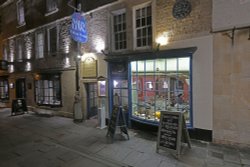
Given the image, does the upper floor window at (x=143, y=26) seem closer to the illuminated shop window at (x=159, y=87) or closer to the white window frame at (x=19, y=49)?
the illuminated shop window at (x=159, y=87)

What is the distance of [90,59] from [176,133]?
574 cm

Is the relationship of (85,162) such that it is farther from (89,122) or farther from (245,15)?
(245,15)

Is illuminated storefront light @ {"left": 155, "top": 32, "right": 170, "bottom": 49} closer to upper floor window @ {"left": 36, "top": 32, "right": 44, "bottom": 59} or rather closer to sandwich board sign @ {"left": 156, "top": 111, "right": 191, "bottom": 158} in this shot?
sandwich board sign @ {"left": 156, "top": 111, "right": 191, "bottom": 158}

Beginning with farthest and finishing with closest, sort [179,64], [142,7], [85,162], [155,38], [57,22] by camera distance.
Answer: [57,22]
[142,7]
[155,38]
[179,64]
[85,162]

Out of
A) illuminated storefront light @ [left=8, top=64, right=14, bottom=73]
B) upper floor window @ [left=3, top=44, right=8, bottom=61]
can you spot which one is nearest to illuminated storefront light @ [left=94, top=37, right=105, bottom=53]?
illuminated storefront light @ [left=8, top=64, right=14, bottom=73]

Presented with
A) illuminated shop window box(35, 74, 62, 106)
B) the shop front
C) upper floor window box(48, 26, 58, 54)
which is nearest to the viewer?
the shop front

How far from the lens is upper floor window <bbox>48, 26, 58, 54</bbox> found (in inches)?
429

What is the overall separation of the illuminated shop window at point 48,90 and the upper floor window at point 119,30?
4533 millimetres

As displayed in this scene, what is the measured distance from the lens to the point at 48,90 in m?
11.5

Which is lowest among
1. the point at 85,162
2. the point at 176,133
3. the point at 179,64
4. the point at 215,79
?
the point at 85,162

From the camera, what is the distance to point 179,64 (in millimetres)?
6363

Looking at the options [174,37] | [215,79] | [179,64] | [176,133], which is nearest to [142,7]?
[174,37]

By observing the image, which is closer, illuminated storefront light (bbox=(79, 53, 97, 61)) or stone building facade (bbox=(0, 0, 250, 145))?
stone building facade (bbox=(0, 0, 250, 145))

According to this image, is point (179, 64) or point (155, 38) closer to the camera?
point (179, 64)
